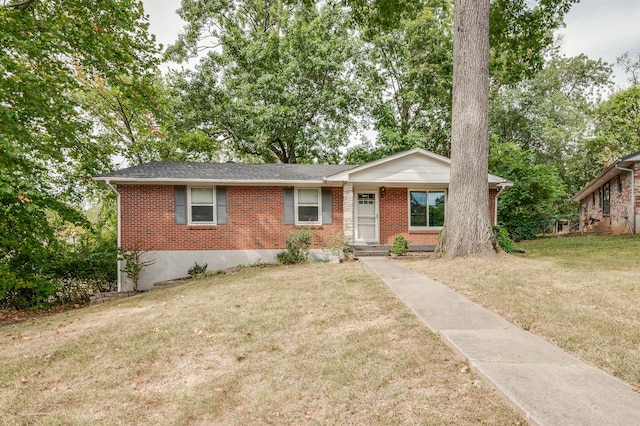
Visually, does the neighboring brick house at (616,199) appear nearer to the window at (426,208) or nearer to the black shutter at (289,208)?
the window at (426,208)

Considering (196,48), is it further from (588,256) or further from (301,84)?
(588,256)

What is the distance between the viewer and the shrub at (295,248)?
1205 centimetres

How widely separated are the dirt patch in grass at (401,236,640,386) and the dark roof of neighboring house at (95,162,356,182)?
6499 mm

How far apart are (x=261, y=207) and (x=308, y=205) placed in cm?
→ 179

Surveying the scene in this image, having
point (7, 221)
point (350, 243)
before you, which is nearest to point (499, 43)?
point (350, 243)

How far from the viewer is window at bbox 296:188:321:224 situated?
1305 cm

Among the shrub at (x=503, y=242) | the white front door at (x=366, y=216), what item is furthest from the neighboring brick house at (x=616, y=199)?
the white front door at (x=366, y=216)

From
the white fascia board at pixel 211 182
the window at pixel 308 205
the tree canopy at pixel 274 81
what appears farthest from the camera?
the tree canopy at pixel 274 81

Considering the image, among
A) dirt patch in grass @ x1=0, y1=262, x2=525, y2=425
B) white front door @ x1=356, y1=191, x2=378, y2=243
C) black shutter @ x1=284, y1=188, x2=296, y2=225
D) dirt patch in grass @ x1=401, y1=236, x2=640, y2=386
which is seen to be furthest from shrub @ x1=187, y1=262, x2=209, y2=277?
dirt patch in grass @ x1=401, y1=236, x2=640, y2=386

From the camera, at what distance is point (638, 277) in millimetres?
6508

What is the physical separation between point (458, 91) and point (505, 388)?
26.1ft

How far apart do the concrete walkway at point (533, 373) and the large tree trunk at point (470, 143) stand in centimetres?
384

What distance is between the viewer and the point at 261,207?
12742 millimetres

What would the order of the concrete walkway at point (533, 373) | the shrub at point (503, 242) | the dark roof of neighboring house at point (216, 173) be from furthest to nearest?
the dark roof of neighboring house at point (216, 173), the shrub at point (503, 242), the concrete walkway at point (533, 373)
